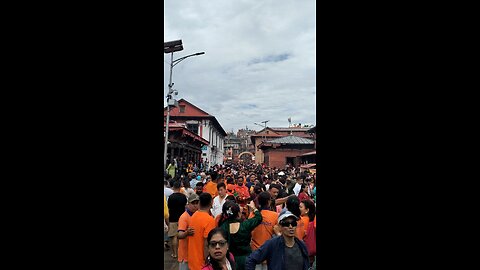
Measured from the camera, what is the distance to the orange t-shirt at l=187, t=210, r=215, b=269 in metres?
3.76

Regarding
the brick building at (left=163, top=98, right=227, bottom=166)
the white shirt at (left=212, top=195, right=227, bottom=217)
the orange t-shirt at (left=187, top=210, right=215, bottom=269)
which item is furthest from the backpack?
the brick building at (left=163, top=98, right=227, bottom=166)

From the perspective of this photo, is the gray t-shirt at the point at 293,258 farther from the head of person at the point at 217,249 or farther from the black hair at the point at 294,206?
the black hair at the point at 294,206

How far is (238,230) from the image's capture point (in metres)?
3.60

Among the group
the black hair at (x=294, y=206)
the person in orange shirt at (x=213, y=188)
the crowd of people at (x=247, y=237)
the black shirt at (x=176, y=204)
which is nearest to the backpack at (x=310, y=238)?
the crowd of people at (x=247, y=237)

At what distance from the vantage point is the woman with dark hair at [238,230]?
3.54 m

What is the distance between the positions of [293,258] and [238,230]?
747 mm

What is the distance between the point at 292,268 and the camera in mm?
3045
